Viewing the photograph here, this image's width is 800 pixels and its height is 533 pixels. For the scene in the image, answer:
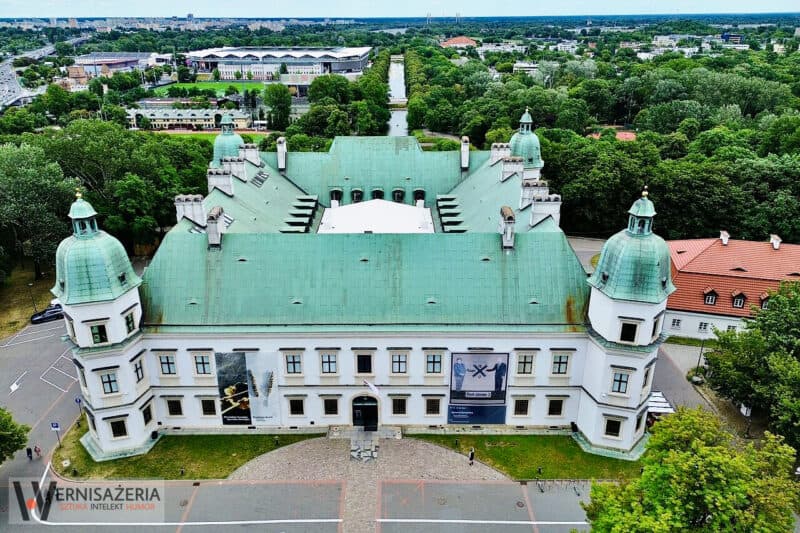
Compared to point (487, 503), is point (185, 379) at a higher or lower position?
higher

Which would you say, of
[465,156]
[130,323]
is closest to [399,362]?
[130,323]

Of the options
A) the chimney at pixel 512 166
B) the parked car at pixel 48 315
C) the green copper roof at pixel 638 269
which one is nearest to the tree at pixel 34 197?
the parked car at pixel 48 315

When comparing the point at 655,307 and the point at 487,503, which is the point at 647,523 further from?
the point at 655,307

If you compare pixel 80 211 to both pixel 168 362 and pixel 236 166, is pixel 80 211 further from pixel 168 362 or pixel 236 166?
pixel 236 166

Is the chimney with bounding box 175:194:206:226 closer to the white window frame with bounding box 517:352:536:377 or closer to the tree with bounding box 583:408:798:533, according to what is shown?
the white window frame with bounding box 517:352:536:377

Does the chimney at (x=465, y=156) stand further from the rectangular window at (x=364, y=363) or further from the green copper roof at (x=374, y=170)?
the rectangular window at (x=364, y=363)

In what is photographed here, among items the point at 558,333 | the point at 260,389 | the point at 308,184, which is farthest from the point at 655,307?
the point at 308,184
